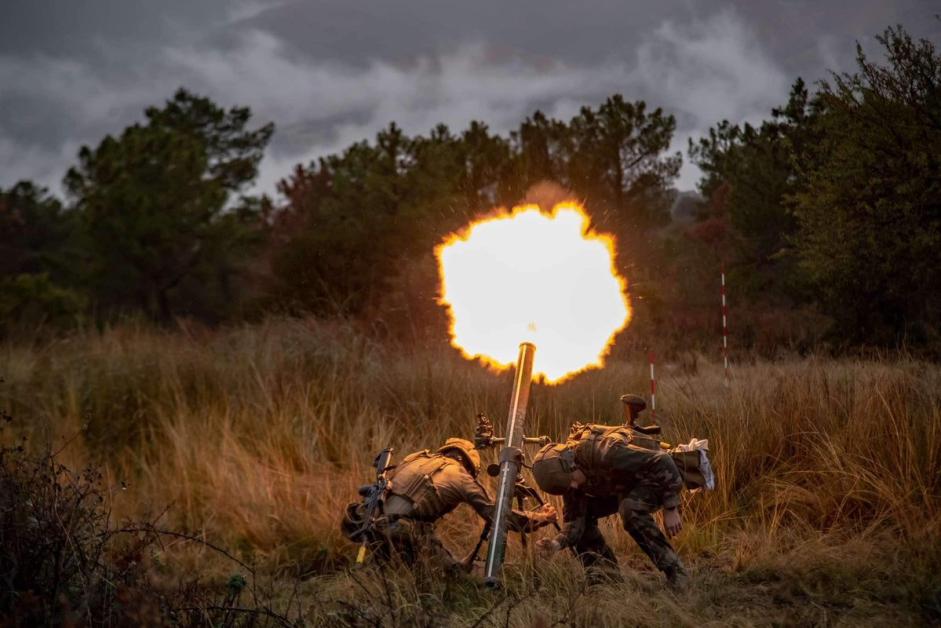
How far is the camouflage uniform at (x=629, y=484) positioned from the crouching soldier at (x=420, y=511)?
292 millimetres

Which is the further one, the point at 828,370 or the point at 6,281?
the point at 6,281

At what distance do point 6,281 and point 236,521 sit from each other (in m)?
15.7

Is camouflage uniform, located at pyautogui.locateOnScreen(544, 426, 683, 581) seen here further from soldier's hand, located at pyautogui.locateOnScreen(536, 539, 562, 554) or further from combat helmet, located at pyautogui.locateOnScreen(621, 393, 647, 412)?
combat helmet, located at pyautogui.locateOnScreen(621, 393, 647, 412)

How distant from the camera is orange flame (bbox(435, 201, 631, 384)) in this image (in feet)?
17.0

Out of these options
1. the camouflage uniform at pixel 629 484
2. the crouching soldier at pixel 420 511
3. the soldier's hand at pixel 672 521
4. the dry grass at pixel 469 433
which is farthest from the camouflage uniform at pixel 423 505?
the soldier's hand at pixel 672 521

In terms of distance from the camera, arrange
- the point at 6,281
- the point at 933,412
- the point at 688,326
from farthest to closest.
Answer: the point at 6,281, the point at 688,326, the point at 933,412

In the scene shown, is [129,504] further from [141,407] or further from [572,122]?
[572,122]

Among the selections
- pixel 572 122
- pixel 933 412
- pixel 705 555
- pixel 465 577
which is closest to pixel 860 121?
pixel 933 412

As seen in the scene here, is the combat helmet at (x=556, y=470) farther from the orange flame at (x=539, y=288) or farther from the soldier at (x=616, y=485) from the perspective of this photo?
the orange flame at (x=539, y=288)

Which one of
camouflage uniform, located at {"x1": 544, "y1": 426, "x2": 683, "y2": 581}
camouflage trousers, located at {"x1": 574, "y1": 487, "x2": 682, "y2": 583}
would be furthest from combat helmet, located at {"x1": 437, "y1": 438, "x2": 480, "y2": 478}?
camouflage trousers, located at {"x1": 574, "y1": 487, "x2": 682, "y2": 583}

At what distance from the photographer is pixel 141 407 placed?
9992 millimetres

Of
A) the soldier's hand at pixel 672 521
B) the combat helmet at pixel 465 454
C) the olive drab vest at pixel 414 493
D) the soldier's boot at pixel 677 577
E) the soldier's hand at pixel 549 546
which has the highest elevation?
the combat helmet at pixel 465 454

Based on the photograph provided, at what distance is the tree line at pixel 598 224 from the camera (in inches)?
409

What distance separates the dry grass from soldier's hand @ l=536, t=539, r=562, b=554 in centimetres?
15
